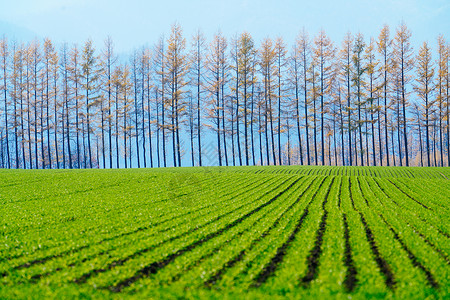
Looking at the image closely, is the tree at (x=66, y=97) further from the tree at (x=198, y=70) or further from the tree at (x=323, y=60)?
the tree at (x=323, y=60)

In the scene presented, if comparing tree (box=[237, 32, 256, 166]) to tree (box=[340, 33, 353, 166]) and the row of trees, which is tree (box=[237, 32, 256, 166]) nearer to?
the row of trees

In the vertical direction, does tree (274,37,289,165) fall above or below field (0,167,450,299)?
above

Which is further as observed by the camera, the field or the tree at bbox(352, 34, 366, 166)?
the tree at bbox(352, 34, 366, 166)

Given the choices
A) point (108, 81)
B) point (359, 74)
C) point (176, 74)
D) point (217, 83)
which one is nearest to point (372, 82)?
point (359, 74)

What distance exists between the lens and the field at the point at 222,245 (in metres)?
5.27

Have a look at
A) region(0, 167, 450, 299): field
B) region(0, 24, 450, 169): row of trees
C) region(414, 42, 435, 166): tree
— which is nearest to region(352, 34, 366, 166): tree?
region(0, 24, 450, 169): row of trees

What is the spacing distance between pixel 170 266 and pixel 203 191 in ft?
34.5

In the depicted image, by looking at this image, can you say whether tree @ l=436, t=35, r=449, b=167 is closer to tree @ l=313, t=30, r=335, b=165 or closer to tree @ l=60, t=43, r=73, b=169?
tree @ l=313, t=30, r=335, b=165

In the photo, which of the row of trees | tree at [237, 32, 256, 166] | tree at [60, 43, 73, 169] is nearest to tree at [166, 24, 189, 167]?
the row of trees

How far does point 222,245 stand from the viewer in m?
7.56

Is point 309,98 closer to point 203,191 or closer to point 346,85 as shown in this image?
point 346,85

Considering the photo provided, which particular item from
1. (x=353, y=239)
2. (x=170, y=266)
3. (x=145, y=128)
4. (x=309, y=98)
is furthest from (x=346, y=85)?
(x=170, y=266)

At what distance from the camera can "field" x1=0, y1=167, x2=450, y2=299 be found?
527 centimetres

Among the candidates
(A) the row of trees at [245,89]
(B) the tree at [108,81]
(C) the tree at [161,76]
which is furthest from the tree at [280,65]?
(B) the tree at [108,81]
